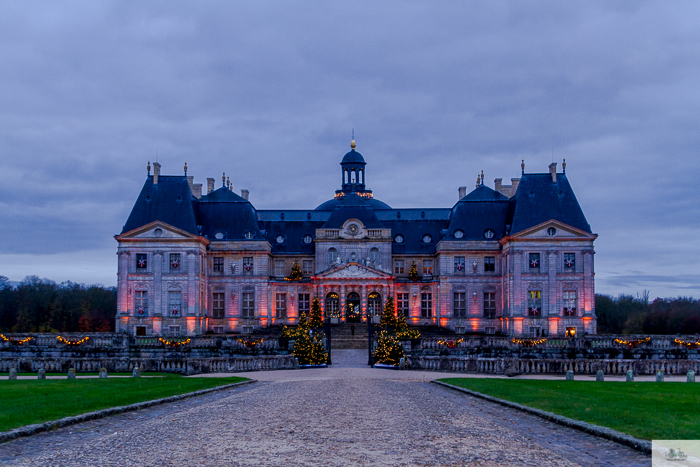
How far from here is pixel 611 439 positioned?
1354 cm

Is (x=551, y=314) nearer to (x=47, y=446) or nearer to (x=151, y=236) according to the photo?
(x=151, y=236)

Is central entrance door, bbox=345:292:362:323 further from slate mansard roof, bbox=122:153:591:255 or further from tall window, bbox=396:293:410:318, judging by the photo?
slate mansard roof, bbox=122:153:591:255

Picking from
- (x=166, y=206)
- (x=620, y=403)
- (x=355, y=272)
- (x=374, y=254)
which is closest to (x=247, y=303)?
(x=355, y=272)

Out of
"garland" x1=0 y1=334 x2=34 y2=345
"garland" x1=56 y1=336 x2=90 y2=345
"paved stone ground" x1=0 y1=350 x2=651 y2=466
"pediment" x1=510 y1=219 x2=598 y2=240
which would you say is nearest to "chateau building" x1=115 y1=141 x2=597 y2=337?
"pediment" x1=510 y1=219 x2=598 y2=240

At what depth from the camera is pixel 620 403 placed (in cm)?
1861

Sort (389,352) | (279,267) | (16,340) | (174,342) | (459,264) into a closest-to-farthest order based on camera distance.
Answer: (389,352) → (174,342) → (16,340) → (459,264) → (279,267)

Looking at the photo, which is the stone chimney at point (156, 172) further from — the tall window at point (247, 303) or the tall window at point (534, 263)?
the tall window at point (534, 263)

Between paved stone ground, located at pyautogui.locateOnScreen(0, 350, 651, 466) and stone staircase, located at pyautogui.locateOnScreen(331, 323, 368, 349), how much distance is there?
1467 inches

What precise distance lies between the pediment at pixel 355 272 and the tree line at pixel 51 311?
4591cm

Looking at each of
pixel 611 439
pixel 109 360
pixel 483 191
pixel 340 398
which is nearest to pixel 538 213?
pixel 483 191

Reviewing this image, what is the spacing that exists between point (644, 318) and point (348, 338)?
→ 65175 mm

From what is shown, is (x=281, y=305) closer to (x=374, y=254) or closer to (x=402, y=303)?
(x=374, y=254)

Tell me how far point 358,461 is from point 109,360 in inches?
1099

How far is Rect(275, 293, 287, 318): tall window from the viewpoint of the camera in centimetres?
7631
